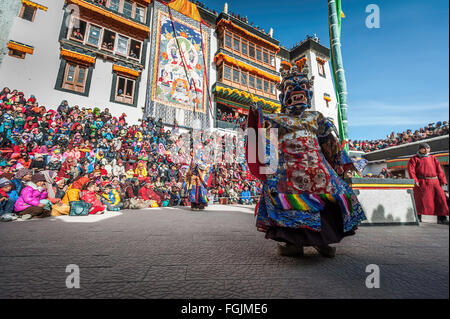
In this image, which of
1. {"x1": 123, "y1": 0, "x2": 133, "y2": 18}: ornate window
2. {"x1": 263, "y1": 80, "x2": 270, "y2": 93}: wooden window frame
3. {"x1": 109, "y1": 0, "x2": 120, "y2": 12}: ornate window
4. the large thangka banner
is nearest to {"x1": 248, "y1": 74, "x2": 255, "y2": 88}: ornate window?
{"x1": 263, "y1": 80, "x2": 270, "y2": 93}: wooden window frame

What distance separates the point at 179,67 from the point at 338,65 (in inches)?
460

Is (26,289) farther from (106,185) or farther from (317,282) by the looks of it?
(106,185)

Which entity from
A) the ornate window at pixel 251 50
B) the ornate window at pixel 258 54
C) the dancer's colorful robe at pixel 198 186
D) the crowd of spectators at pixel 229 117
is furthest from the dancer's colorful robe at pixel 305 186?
the ornate window at pixel 258 54

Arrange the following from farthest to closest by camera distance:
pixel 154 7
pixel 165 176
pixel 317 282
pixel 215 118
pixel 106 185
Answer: pixel 215 118 → pixel 154 7 → pixel 165 176 → pixel 106 185 → pixel 317 282

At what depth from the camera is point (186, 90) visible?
43.1 feet

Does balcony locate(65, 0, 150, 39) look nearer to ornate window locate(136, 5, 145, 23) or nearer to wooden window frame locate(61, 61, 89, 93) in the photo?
ornate window locate(136, 5, 145, 23)

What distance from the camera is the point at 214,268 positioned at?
161 centimetres

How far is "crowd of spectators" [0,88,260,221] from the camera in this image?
5254 millimetres

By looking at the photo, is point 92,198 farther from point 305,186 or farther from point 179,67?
point 179,67

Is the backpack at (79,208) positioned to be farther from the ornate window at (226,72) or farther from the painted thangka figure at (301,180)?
the ornate window at (226,72)

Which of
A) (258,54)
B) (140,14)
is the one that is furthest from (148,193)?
(258,54)

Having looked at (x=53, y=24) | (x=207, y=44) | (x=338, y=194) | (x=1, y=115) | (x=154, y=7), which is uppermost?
(x=154, y=7)
